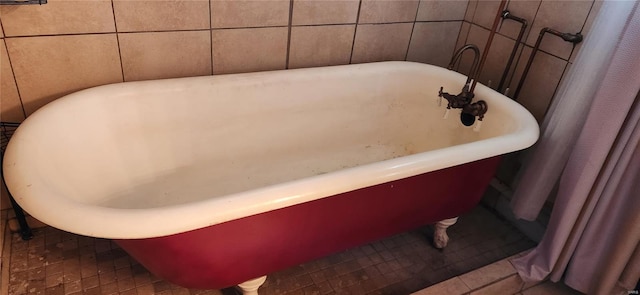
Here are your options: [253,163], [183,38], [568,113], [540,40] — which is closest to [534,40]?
[540,40]

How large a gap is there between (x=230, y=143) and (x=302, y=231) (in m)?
0.59

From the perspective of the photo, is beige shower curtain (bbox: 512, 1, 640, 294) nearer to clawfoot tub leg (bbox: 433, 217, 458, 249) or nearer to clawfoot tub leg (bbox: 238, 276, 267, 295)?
clawfoot tub leg (bbox: 433, 217, 458, 249)

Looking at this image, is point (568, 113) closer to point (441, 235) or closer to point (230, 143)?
point (441, 235)

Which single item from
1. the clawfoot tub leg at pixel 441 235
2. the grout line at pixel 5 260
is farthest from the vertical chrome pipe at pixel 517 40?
the grout line at pixel 5 260

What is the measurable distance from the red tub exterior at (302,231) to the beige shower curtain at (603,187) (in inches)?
10.5

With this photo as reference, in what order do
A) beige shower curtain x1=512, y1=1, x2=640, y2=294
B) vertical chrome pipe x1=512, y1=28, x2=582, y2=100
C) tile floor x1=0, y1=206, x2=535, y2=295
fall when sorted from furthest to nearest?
vertical chrome pipe x1=512, y1=28, x2=582, y2=100 < tile floor x1=0, y1=206, x2=535, y2=295 < beige shower curtain x1=512, y1=1, x2=640, y2=294

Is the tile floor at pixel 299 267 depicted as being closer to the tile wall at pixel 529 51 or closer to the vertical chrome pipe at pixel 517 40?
the tile wall at pixel 529 51

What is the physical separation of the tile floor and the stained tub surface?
Answer: 0.26 m

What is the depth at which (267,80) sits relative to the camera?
5.11ft

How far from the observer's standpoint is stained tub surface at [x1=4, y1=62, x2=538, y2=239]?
90 centimetres

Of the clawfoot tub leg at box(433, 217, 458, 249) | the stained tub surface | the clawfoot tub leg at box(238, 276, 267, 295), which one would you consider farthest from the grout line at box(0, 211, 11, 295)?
the clawfoot tub leg at box(433, 217, 458, 249)

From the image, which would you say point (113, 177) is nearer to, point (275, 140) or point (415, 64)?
point (275, 140)

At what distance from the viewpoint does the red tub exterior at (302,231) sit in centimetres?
99

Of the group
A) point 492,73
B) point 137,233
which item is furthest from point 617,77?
point 137,233
